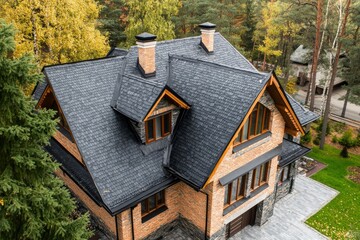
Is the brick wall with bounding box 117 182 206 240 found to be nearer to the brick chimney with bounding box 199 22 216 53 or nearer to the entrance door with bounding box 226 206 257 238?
the entrance door with bounding box 226 206 257 238

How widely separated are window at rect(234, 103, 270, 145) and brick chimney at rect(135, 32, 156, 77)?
5375 millimetres

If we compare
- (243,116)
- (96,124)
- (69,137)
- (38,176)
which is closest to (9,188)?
(38,176)

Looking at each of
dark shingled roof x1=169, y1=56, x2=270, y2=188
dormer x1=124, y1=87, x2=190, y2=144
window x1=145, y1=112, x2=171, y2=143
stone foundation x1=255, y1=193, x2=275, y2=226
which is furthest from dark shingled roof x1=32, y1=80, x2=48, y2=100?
stone foundation x1=255, y1=193, x2=275, y2=226

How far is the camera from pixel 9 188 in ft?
24.8

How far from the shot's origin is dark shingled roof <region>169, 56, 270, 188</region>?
1200 cm

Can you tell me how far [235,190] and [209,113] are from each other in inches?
170

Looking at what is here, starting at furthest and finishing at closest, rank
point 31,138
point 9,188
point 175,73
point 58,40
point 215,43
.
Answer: point 58,40 < point 215,43 < point 175,73 < point 31,138 < point 9,188

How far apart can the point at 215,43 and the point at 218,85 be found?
783 cm

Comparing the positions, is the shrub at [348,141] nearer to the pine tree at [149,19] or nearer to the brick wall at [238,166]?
the brick wall at [238,166]

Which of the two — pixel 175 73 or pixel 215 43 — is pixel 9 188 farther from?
pixel 215 43

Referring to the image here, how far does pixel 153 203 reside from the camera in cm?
1400

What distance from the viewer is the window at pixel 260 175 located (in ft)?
50.2

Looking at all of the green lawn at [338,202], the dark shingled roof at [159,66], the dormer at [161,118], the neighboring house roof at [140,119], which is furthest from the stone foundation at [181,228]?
the green lawn at [338,202]

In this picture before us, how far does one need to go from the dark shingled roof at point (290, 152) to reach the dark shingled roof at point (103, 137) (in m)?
7.79
